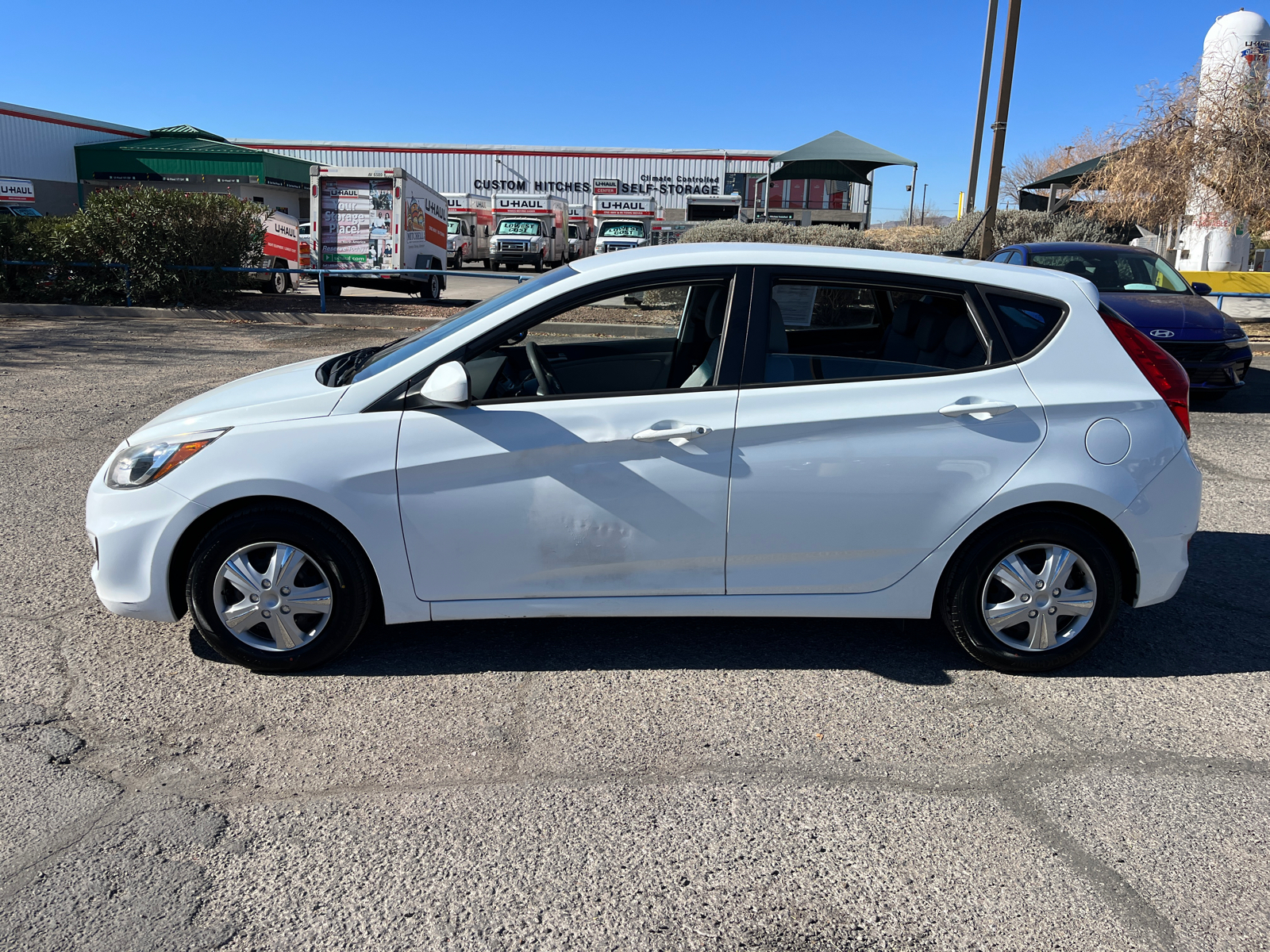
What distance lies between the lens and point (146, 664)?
3.84 m

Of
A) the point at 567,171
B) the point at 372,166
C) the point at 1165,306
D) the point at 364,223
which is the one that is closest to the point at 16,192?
the point at 372,166

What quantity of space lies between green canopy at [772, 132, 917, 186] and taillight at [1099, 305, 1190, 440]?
72.8 ft

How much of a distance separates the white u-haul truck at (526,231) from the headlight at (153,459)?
34552mm

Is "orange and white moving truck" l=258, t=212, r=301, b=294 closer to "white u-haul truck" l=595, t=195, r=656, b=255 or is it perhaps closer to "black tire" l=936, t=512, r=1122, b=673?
"white u-haul truck" l=595, t=195, r=656, b=255

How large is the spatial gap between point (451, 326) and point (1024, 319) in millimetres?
2326

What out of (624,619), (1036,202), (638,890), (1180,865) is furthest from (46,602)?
(1036,202)

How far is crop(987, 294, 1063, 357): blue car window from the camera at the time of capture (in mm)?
3773

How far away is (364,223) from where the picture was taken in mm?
22234

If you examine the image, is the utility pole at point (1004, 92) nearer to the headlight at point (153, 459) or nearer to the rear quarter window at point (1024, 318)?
the rear quarter window at point (1024, 318)

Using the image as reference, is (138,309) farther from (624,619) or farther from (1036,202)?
(1036,202)

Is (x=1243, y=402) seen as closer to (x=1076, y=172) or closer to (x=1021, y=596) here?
(x=1021, y=596)

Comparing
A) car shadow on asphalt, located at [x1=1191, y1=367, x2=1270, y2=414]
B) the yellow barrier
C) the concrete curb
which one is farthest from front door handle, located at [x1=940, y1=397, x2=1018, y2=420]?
the yellow barrier

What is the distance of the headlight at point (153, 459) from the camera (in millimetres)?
3594

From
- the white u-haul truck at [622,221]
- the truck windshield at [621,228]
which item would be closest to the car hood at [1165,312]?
the white u-haul truck at [622,221]
